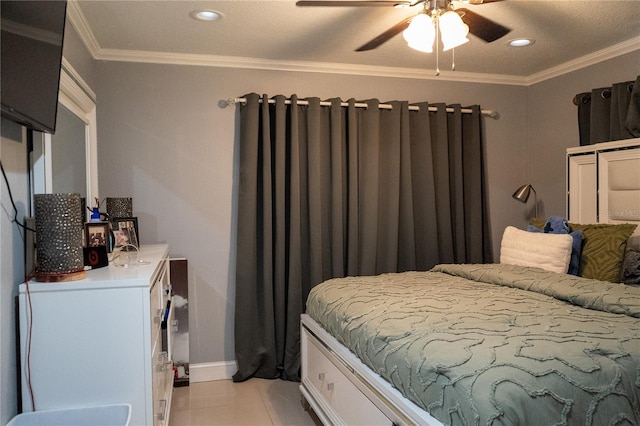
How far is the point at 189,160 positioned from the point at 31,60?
6.29 feet

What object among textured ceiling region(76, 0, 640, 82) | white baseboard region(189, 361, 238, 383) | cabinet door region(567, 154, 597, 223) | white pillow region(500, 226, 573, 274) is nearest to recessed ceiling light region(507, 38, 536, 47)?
textured ceiling region(76, 0, 640, 82)

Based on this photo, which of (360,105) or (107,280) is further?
(360,105)

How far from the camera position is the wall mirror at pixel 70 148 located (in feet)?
6.42

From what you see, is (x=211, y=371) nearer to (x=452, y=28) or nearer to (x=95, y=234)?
(x=95, y=234)

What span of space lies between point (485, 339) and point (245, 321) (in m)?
2.23

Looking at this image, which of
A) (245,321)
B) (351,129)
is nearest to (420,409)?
(245,321)

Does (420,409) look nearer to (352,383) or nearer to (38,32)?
(352,383)

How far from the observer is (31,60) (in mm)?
1592

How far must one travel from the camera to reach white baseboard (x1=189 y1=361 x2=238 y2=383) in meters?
3.50

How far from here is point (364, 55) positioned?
3.51m

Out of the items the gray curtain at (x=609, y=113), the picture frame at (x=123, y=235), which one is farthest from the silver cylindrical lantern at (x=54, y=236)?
the gray curtain at (x=609, y=113)

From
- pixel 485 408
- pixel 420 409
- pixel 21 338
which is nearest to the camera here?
pixel 485 408

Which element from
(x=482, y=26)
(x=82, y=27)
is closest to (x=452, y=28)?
(x=482, y=26)

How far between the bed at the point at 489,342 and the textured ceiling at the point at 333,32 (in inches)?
34.7
